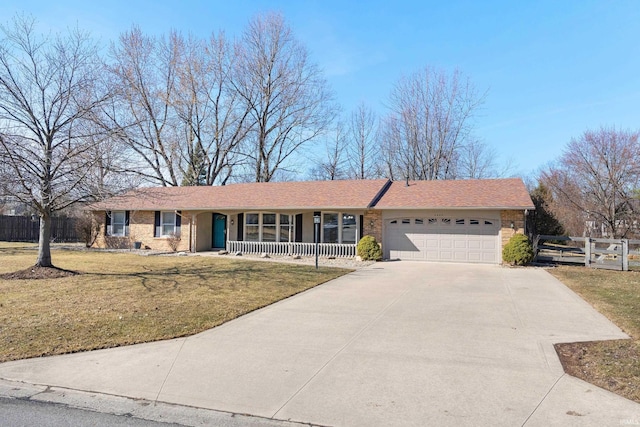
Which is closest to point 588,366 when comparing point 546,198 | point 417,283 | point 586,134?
point 417,283

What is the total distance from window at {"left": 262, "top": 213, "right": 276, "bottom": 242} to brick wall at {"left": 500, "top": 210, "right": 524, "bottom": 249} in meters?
10.6

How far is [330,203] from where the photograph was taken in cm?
1817

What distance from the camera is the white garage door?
16.6m

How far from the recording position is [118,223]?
23219mm

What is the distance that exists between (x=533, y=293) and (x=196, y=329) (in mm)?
7969

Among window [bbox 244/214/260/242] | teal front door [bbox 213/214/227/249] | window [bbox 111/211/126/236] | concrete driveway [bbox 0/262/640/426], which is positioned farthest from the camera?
window [bbox 111/211/126/236]

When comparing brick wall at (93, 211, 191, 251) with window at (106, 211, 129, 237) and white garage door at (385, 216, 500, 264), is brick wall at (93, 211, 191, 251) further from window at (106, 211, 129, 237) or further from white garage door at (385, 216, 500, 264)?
white garage door at (385, 216, 500, 264)

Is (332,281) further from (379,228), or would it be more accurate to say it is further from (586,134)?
(586,134)

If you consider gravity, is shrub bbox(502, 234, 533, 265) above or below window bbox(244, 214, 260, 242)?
below

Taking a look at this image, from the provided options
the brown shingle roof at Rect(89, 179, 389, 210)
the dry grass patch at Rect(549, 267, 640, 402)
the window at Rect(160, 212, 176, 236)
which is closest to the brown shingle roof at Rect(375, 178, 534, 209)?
the brown shingle roof at Rect(89, 179, 389, 210)

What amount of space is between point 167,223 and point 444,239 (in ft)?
48.4

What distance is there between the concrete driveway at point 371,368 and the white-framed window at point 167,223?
15.7 m

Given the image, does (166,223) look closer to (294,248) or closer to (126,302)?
(294,248)

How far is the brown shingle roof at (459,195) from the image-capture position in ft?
53.2
